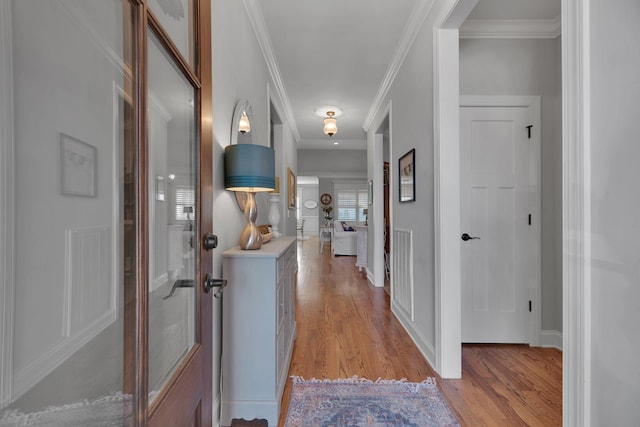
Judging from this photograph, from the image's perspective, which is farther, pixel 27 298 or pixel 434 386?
pixel 434 386

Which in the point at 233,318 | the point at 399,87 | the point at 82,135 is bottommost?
the point at 233,318

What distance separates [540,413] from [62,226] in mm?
2330

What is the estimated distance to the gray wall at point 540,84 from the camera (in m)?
2.48

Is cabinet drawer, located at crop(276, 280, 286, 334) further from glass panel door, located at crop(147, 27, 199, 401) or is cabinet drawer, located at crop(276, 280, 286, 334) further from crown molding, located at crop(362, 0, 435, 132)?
crown molding, located at crop(362, 0, 435, 132)

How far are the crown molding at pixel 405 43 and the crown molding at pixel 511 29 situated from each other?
407 millimetres

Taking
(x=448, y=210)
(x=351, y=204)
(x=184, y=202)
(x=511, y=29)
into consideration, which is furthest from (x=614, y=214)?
(x=351, y=204)

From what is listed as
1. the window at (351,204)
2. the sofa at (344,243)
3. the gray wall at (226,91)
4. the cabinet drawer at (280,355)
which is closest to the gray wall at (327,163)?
the sofa at (344,243)

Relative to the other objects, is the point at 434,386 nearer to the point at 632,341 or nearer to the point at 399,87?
the point at 632,341

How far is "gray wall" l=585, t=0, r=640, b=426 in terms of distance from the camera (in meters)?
0.78

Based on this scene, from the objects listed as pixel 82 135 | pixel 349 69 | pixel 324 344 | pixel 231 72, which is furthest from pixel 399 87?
pixel 82 135

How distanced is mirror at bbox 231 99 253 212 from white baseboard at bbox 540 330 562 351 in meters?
2.76

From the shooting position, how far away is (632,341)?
77 centimetres

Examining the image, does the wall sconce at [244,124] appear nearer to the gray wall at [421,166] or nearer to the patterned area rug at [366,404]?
the gray wall at [421,166]

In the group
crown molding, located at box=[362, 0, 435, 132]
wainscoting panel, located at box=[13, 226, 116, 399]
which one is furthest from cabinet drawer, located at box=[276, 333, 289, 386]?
crown molding, located at box=[362, 0, 435, 132]
